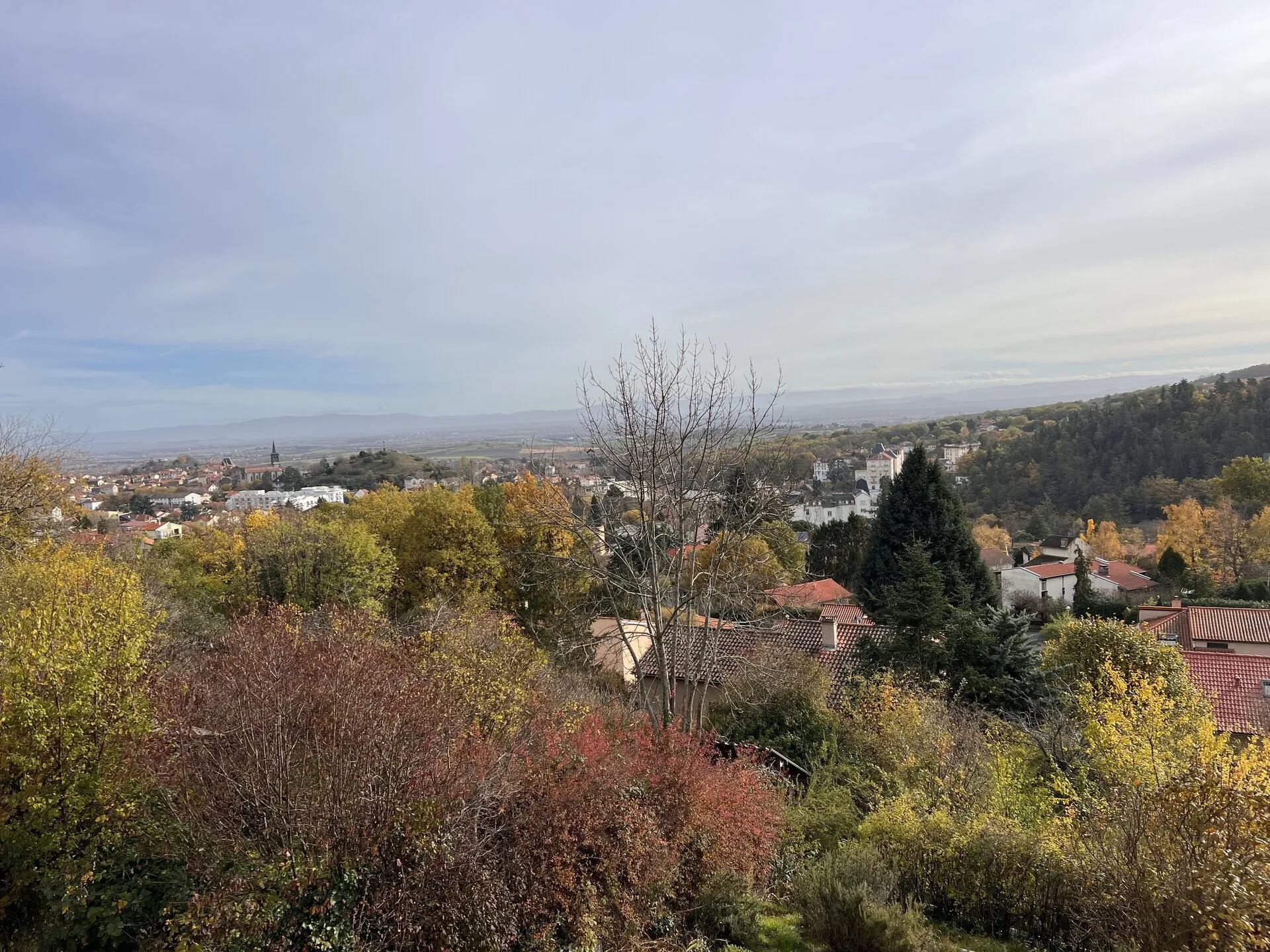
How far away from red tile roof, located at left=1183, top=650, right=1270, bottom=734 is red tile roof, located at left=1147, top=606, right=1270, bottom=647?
4.00m

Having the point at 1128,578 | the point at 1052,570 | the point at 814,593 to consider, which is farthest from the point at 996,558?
the point at 814,593

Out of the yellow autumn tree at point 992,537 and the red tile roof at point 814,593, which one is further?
the yellow autumn tree at point 992,537

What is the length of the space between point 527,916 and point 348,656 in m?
3.19

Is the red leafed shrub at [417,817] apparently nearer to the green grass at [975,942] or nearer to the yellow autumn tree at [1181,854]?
the green grass at [975,942]

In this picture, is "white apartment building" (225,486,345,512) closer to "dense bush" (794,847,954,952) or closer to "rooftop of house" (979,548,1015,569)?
"rooftop of house" (979,548,1015,569)

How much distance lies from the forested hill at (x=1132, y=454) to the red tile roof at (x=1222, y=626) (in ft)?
115

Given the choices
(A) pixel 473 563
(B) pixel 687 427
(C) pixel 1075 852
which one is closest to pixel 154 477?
(A) pixel 473 563

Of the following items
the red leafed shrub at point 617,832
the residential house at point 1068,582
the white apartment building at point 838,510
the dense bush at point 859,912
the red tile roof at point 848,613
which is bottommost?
the residential house at point 1068,582

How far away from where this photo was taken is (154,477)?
86.4 meters

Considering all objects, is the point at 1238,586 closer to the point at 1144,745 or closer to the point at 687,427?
the point at 1144,745

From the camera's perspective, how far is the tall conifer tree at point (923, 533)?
2369 cm

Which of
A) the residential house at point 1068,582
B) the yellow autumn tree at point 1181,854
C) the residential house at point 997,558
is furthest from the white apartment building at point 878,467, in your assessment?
the yellow autumn tree at point 1181,854

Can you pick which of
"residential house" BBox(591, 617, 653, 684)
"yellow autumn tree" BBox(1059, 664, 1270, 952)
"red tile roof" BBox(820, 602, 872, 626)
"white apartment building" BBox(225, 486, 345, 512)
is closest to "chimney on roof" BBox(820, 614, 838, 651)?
"residential house" BBox(591, 617, 653, 684)

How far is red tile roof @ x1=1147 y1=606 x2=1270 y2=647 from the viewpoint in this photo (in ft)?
58.9
